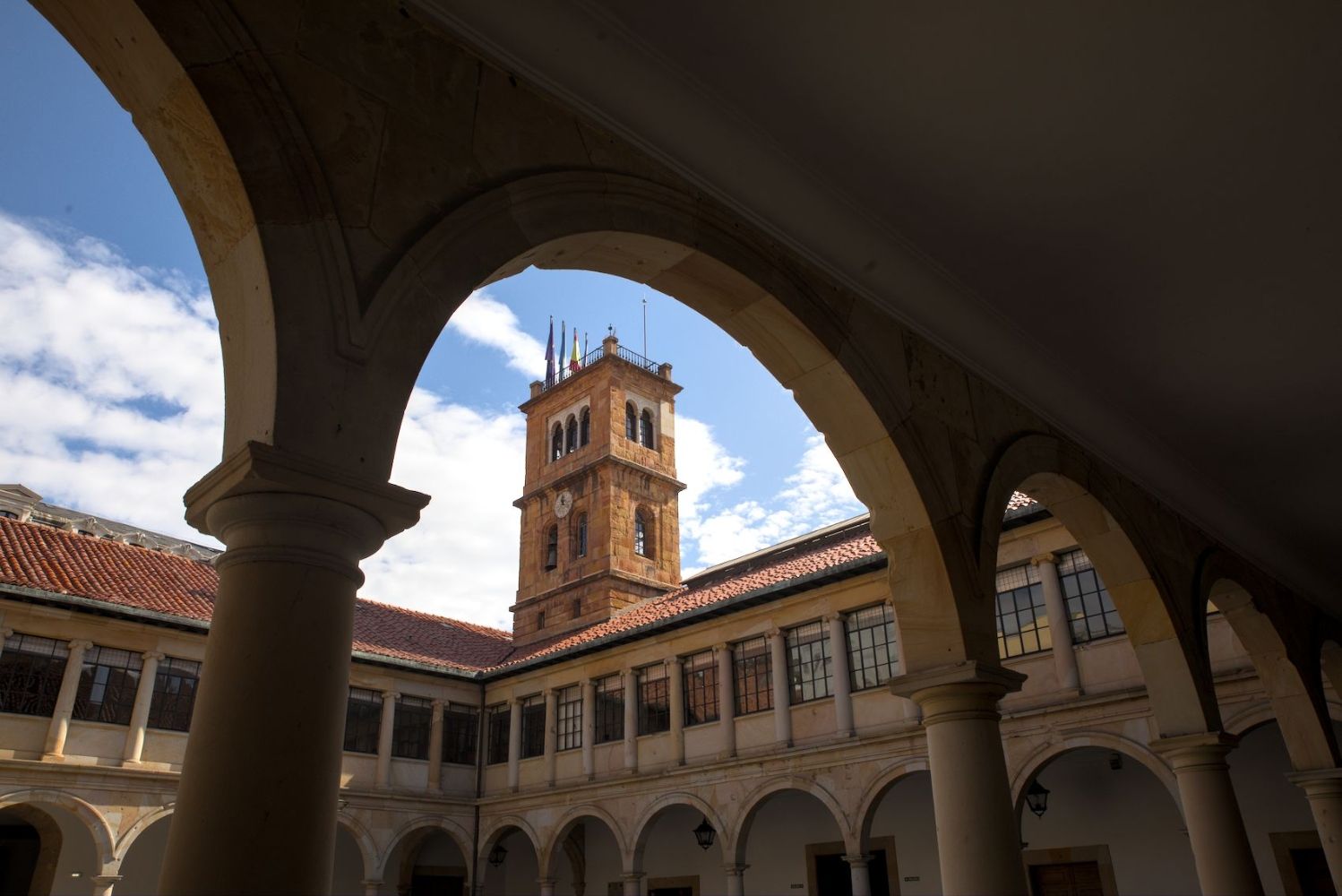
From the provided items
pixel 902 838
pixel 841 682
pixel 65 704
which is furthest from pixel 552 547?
pixel 902 838

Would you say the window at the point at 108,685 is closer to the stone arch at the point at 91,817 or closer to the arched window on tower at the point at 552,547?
the stone arch at the point at 91,817

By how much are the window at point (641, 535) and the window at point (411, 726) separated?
8.94 m

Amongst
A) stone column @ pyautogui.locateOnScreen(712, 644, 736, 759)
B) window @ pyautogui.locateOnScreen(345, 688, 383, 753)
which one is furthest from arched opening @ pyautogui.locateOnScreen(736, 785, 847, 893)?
window @ pyautogui.locateOnScreen(345, 688, 383, 753)

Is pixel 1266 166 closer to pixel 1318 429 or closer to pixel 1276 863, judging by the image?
pixel 1318 429

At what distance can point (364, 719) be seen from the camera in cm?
1800

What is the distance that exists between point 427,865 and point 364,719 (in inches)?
159

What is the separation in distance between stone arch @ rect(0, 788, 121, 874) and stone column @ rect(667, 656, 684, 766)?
8740mm

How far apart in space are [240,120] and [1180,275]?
14.7ft

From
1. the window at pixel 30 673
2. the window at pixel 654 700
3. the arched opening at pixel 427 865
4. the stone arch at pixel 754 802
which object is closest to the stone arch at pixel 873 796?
the stone arch at pixel 754 802

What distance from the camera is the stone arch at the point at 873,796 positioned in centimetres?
1350

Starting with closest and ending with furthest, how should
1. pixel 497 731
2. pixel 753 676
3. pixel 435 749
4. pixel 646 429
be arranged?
pixel 753 676
pixel 435 749
pixel 497 731
pixel 646 429

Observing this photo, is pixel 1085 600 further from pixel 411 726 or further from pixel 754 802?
pixel 411 726

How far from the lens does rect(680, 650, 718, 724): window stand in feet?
53.6

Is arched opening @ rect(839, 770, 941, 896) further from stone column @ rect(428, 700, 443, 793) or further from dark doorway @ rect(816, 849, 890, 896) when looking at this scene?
stone column @ rect(428, 700, 443, 793)
